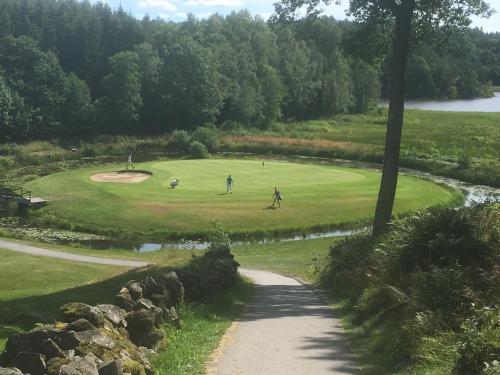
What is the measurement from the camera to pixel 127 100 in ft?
346

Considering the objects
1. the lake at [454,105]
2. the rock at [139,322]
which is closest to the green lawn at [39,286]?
the rock at [139,322]

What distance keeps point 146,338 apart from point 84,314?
1.50 m

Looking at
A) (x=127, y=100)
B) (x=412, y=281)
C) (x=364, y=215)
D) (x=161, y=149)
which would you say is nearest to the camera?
(x=412, y=281)

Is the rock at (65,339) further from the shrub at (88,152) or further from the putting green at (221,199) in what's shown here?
the shrub at (88,152)

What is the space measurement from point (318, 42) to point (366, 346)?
475ft

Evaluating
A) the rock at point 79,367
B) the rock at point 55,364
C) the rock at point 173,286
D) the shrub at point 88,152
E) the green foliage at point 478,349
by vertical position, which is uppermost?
the green foliage at point 478,349

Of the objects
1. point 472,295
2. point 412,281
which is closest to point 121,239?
point 412,281

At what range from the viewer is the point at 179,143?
3681 inches

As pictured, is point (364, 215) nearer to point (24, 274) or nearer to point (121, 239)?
point (121, 239)

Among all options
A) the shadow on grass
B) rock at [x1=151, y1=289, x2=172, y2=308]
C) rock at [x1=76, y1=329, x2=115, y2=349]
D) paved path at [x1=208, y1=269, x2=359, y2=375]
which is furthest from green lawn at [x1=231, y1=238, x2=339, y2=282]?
rock at [x1=76, y1=329, x2=115, y2=349]

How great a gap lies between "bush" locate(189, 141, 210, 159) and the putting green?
1873 centimetres

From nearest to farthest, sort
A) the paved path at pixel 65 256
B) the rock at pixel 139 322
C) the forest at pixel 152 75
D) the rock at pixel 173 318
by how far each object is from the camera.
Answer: the rock at pixel 139 322 → the rock at pixel 173 318 → the paved path at pixel 65 256 → the forest at pixel 152 75

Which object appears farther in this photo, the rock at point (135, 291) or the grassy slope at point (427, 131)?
the grassy slope at point (427, 131)

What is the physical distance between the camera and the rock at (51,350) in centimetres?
836
